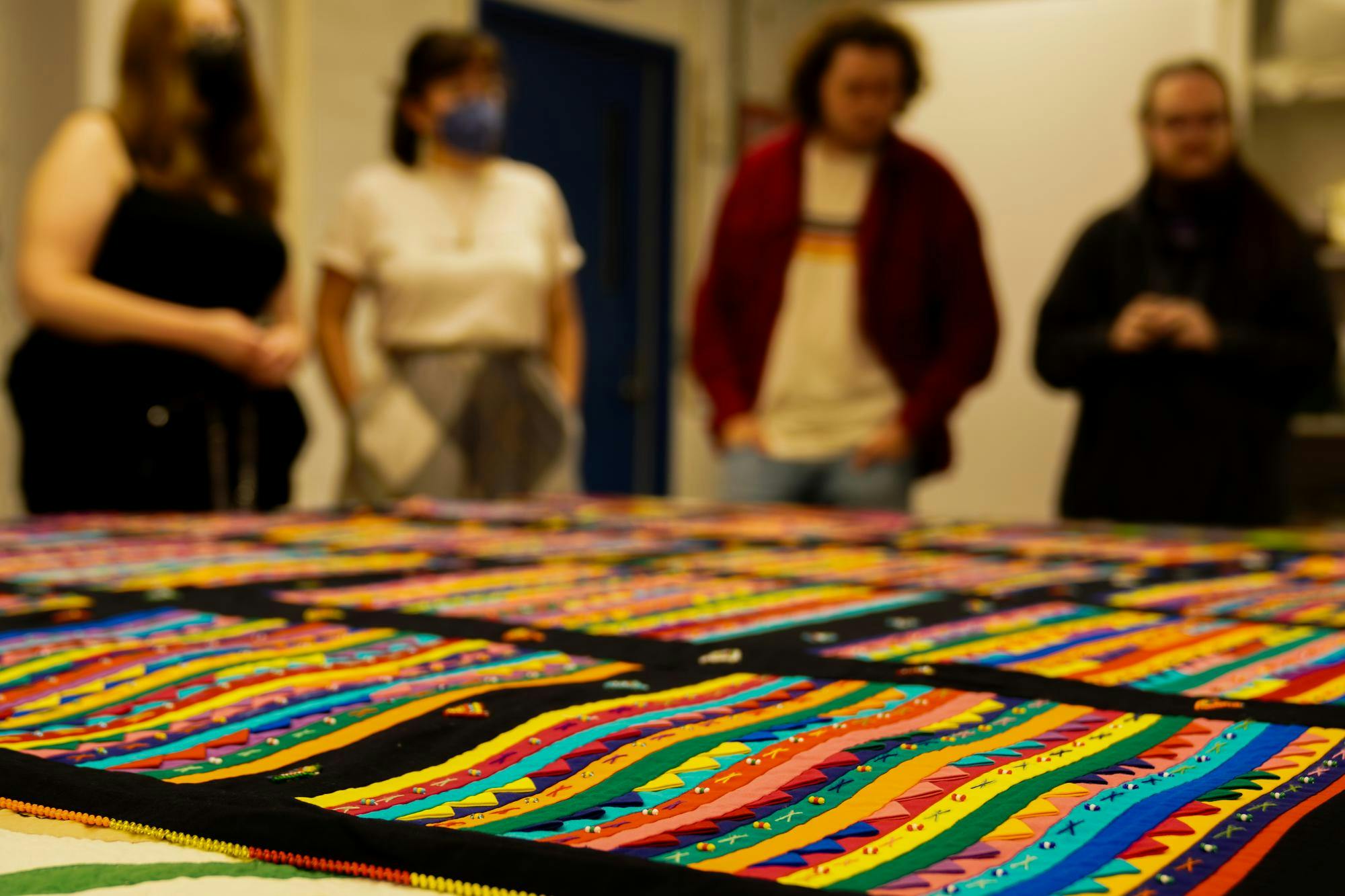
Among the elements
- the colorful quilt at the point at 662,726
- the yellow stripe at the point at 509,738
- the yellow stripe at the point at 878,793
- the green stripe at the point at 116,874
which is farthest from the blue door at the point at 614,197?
the green stripe at the point at 116,874

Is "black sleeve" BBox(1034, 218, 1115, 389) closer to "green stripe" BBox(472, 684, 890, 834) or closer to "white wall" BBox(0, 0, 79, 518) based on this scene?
"green stripe" BBox(472, 684, 890, 834)

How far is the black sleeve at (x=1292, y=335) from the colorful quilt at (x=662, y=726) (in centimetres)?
93

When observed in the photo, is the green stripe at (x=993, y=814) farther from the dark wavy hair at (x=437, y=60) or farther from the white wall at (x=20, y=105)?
the white wall at (x=20, y=105)

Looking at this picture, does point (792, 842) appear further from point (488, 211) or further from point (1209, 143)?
point (1209, 143)

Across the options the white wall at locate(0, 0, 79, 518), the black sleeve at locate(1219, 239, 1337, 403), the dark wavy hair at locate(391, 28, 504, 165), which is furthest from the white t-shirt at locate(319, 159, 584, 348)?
the black sleeve at locate(1219, 239, 1337, 403)

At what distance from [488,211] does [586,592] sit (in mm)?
1320

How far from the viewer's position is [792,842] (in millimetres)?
591

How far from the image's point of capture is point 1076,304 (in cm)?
255

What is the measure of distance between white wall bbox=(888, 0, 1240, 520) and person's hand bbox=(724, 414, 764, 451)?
1529mm

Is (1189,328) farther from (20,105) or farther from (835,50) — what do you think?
(20,105)

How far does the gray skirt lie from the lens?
2387 mm

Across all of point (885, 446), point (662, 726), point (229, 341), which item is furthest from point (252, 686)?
point (885, 446)

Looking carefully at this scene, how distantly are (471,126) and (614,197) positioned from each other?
2.36 m

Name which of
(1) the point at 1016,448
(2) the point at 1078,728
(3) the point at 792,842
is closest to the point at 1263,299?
(1) the point at 1016,448
